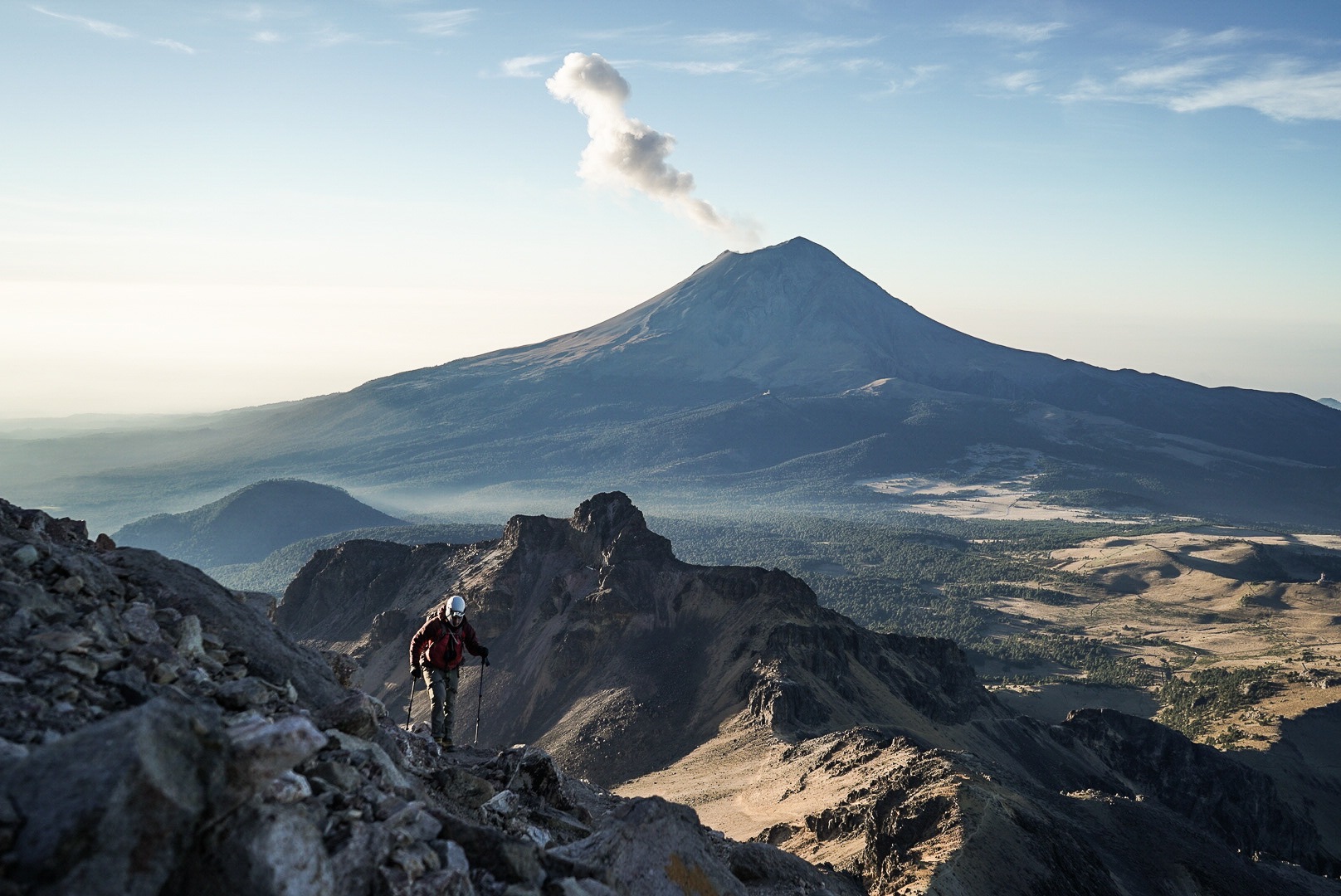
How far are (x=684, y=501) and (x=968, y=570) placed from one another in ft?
243

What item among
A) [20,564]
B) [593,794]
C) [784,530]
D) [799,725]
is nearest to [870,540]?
[784,530]

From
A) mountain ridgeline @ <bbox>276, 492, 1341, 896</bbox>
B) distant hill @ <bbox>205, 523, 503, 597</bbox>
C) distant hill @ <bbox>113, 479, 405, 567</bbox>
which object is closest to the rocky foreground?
mountain ridgeline @ <bbox>276, 492, 1341, 896</bbox>

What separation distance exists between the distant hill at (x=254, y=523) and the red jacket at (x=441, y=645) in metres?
127

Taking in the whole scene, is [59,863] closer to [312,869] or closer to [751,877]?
[312,869]

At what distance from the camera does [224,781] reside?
17.8 ft

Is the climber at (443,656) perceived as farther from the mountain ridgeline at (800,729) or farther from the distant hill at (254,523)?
the distant hill at (254,523)

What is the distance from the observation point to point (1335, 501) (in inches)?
7407

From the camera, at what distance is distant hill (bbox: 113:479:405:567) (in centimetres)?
13850

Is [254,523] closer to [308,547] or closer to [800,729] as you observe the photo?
[308,547]

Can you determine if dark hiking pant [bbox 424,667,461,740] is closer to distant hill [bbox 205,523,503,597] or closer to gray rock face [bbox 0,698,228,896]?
gray rock face [bbox 0,698,228,896]

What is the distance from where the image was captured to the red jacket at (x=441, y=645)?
1353cm

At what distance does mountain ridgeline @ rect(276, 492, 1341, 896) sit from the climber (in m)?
4.38

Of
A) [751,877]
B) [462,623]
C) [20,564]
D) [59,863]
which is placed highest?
[20,564]

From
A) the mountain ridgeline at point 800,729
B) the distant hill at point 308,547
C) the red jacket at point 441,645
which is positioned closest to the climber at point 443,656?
the red jacket at point 441,645
